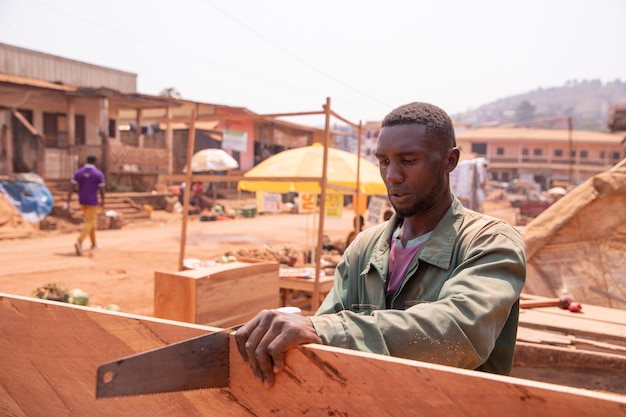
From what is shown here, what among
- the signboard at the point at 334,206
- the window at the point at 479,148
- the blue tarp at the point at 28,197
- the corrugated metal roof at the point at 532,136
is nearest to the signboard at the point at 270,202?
the signboard at the point at 334,206

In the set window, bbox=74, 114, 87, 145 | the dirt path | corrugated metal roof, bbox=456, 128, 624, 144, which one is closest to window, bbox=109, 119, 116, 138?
window, bbox=74, 114, 87, 145

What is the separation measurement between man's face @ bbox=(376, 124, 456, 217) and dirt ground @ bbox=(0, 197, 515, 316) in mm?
5694

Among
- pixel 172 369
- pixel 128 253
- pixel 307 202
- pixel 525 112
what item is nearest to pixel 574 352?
pixel 172 369

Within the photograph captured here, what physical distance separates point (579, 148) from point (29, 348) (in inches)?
2113

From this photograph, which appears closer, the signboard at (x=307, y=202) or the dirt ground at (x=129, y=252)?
the dirt ground at (x=129, y=252)

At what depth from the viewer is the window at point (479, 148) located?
163 feet

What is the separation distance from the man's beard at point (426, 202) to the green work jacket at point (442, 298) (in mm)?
69

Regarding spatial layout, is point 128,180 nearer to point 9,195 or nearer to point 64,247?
point 9,195

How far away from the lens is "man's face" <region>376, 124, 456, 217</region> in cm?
174

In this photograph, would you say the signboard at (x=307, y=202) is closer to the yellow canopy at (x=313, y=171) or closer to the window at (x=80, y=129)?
Answer: the yellow canopy at (x=313, y=171)

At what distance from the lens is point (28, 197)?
48.9 ft

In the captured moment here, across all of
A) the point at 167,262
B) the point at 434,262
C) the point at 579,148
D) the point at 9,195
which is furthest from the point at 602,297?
the point at 579,148

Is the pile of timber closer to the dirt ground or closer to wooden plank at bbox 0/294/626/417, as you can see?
wooden plank at bbox 0/294/626/417

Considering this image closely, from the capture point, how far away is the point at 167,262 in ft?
34.9
